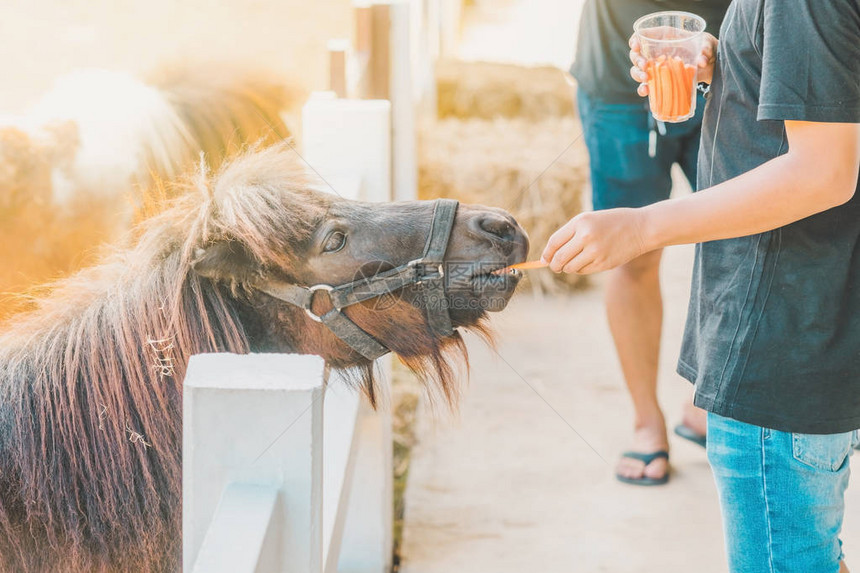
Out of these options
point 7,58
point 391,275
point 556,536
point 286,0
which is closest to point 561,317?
point 556,536

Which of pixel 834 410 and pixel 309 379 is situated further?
pixel 834 410

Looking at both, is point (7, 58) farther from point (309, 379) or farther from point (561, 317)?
point (309, 379)

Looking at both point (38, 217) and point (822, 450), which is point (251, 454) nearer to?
point (822, 450)

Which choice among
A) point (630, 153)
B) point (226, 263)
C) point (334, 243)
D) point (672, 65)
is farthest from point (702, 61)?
point (630, 153)

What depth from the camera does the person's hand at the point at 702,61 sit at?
69.3 inches

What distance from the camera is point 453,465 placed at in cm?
357

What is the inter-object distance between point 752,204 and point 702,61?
0.45 m

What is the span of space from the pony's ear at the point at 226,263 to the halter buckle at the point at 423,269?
318mm

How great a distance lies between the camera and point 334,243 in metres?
1.91

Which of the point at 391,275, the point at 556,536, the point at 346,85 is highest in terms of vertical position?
the point at 346,85

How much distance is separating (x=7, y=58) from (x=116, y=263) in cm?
461

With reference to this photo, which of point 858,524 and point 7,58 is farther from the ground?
point 7,58

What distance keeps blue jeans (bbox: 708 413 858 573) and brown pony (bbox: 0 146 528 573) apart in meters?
0.57

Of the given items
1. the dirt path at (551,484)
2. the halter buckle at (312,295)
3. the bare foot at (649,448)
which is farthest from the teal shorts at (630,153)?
the halter buckle at (312,295)
